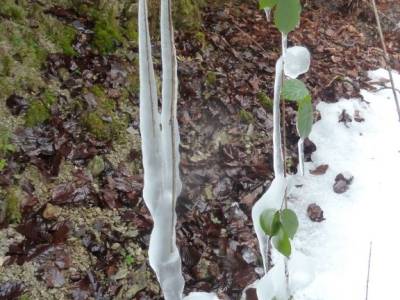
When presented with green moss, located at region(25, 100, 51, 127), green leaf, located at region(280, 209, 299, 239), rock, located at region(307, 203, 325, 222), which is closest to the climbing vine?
green leaf, located at region(280, 209, 299, 239)

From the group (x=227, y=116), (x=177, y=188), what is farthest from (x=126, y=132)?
(x=177, y=188)

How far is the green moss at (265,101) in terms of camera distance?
3.31m

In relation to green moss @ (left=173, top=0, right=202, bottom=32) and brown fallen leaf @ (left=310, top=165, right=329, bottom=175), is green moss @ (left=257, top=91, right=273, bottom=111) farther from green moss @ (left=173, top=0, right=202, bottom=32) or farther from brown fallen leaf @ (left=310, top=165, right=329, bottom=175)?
green moss @ (left=173, top=0, right=202, bottom=32)

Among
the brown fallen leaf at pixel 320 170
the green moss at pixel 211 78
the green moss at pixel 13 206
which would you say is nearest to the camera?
the green moss at pixel 13 206

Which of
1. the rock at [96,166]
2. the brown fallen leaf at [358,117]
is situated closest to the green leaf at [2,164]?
the rock at [96,166]

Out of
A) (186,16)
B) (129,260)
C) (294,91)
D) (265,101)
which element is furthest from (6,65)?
(294,91)

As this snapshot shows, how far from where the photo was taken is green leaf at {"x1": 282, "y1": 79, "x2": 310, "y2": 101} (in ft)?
3.28

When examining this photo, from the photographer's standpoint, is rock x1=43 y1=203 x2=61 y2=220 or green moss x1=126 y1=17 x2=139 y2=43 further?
green moss x1=126 y1=17 x2=139 y2=43

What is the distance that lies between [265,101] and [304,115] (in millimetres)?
2278

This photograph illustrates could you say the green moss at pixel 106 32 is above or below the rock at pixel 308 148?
above

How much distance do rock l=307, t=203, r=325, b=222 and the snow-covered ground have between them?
26 mm

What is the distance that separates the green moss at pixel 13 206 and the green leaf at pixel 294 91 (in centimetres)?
166

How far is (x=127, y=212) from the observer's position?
96.3 inches

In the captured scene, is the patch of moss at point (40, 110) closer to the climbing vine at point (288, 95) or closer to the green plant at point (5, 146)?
the green plant at point (5, 146)
